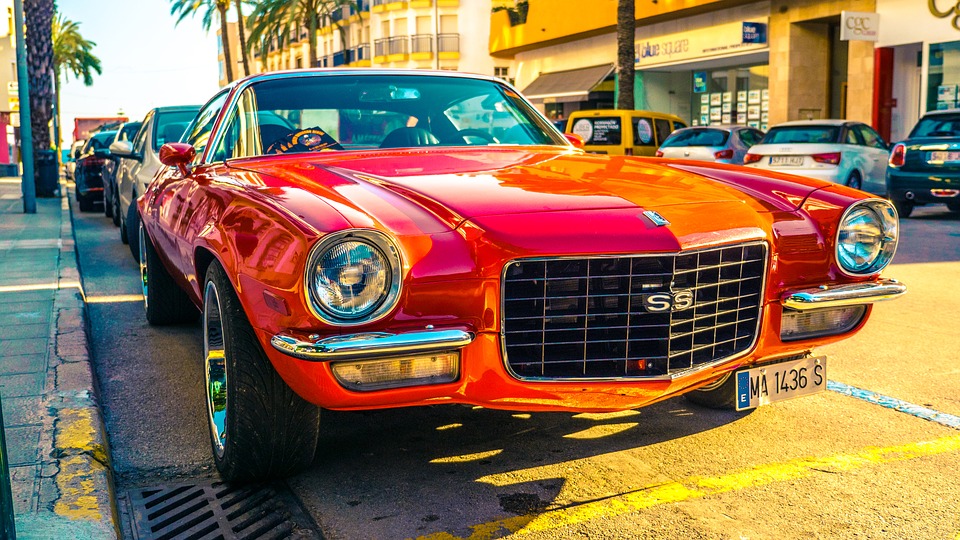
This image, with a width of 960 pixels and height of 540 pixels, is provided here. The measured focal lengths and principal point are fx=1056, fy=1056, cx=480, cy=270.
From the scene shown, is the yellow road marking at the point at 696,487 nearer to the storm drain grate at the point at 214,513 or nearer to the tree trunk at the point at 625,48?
the storm drain grate at the point at 214,513

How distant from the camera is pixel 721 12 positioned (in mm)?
28812

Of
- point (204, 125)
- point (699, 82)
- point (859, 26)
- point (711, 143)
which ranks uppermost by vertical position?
point (859, 26)

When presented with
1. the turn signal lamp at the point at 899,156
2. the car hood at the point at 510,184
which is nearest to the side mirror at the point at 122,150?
the car hood at the point at 510,184

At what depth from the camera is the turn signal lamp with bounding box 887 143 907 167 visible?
15180 millimetres

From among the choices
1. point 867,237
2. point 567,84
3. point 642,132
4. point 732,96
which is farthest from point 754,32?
point 867,237

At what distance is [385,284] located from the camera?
10.1 ft

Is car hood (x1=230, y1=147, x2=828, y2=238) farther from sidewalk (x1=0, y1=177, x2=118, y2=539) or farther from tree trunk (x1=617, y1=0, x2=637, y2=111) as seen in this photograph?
tree trunk (x1=617, y1=0, x2=637, y2=111)

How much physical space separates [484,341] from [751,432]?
156 cm

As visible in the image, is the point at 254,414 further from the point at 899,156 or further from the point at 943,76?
the point at 943,76

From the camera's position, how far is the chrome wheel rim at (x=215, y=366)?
12.4 feet

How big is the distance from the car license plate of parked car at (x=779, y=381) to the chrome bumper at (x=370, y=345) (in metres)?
1.12

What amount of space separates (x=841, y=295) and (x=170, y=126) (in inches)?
327

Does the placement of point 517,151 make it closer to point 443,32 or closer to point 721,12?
point 721,12

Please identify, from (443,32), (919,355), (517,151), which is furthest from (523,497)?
(443,32)
